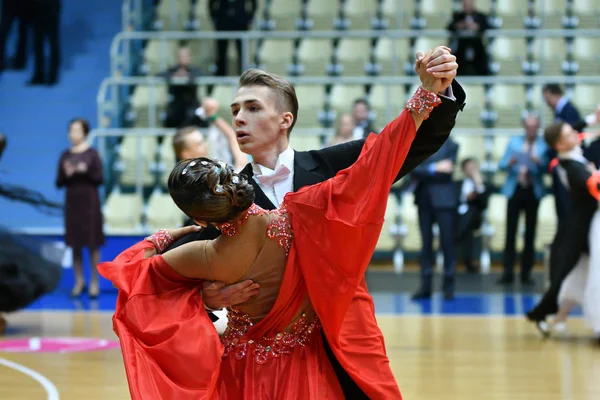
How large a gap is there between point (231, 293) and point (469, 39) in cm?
968

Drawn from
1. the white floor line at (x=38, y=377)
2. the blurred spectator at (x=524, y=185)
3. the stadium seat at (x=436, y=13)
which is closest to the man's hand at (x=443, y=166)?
the blurred spectator at (x=524, y=185)

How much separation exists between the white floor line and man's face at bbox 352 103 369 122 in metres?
4.56

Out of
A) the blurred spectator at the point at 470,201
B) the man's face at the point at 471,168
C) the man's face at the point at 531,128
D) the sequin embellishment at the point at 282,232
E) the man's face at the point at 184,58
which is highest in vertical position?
the man's face at the point at 184,58

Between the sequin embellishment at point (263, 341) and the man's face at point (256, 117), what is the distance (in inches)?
21.9

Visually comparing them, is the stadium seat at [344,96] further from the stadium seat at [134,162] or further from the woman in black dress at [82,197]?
the woman in black dress at [82,197]

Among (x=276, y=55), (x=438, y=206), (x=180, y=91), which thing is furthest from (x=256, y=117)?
(x=276, y=55)

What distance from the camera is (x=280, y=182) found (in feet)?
10.7

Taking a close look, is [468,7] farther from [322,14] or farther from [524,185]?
[524,185]

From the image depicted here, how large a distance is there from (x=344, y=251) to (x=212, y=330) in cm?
45

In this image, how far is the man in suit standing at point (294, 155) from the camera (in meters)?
2.97

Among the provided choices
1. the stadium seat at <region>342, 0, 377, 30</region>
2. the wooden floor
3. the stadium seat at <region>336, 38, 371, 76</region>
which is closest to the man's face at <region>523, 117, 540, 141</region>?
the wooden floor

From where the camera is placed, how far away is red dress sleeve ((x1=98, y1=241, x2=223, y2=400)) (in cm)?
285

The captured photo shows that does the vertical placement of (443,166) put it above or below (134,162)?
above

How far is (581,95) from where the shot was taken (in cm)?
1191
